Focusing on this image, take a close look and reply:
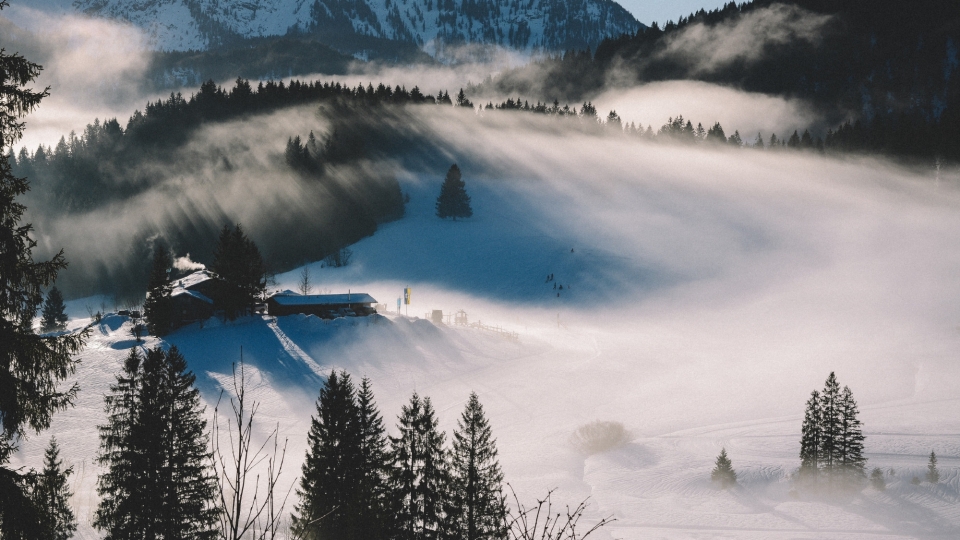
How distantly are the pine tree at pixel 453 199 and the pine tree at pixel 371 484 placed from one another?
78.6 metres

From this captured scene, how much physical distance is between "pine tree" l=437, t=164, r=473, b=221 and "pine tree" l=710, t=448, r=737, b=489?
69174 mm

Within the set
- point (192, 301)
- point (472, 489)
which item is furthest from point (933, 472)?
point (192, 301)

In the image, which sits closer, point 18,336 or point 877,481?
point 18,336

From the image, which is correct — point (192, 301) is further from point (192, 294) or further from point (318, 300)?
point (318, 300)

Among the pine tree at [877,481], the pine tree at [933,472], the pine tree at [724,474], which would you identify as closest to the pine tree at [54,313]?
the pine tree at [724,474]

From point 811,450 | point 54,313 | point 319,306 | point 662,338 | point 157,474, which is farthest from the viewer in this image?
point 54,313

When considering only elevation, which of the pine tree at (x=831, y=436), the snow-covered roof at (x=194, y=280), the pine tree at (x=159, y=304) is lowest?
the pine tree at (x=831, y=436)

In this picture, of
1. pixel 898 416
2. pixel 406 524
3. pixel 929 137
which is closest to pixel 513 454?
pixel 406 524

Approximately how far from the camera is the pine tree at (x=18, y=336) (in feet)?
21.0

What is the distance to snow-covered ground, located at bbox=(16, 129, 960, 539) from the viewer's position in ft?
108

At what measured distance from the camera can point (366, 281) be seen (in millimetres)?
79562

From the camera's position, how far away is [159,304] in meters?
48.8

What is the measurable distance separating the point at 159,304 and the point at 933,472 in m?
54.1

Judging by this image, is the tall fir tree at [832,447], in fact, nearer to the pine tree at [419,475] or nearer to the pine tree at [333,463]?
the pine tree at [419,475]
